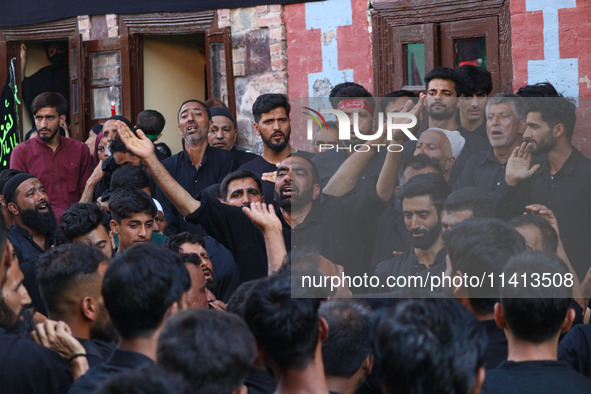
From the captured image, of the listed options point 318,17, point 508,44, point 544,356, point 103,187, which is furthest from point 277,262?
point 318,17

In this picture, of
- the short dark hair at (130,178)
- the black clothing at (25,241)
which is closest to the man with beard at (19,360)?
the black clothing at (25,241)

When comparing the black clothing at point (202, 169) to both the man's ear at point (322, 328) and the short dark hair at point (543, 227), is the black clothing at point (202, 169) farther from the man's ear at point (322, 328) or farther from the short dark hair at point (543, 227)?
the man's ear at point (322, 328)

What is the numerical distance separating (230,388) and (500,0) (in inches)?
217

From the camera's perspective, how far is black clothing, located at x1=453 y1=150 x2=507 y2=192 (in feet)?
11.3

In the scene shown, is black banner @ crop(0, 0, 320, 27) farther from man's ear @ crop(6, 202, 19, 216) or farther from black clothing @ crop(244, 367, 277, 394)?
black clothing @ crop(244, 367, 277, 394)

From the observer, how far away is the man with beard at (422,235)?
335 cm

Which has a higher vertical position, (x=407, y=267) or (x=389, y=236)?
(x=389, y=236)

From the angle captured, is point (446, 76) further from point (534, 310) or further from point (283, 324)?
point (283, 324)

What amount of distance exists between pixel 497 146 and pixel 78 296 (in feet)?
5.47

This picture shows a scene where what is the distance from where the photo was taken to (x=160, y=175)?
4.58m

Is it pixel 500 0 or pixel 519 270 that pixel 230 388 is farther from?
pixel 500 0

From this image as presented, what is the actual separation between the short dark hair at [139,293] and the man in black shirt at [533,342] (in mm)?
1003

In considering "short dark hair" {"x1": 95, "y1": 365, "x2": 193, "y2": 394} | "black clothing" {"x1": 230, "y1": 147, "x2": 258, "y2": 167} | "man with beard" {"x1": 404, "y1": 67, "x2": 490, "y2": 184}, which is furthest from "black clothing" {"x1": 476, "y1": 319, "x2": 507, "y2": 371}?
"black clothing" {"x1": 230, "y1": 147, "x2": 258, "y2": 167}

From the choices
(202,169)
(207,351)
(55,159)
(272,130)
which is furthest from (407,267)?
(55,159)
